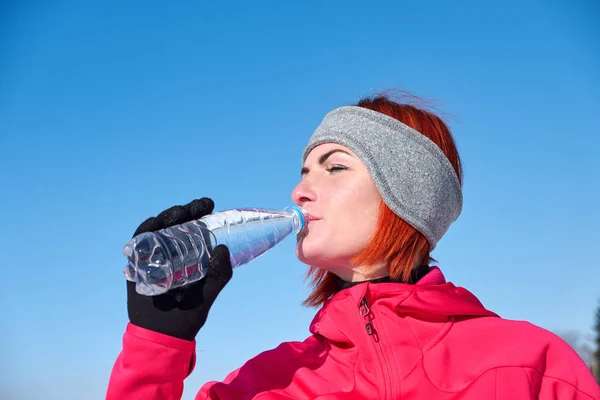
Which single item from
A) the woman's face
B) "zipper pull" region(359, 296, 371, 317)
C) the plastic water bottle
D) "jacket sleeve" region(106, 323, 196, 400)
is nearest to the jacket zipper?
"zipper pull" region(359, 296, 371, 317)

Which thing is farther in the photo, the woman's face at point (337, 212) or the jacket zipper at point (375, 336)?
the woman's face at point (337, 212)

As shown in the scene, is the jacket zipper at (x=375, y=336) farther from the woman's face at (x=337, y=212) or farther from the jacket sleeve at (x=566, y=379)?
the jacket sleeve at (x=566, y=379)

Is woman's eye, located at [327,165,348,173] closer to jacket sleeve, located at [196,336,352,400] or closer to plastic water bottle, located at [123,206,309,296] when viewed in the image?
plastic water bottle, located at [123,206,309,296]

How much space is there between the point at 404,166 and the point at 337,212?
0.57 meters

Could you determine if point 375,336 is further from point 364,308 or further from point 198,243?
point 198,243

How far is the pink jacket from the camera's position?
288 cm

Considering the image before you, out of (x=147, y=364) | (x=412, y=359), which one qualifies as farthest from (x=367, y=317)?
(x=147, y=364)

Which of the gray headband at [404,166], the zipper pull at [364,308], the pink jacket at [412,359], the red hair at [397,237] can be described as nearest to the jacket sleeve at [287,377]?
the pink jacket at [412,359]

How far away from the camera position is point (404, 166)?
11.6 feet

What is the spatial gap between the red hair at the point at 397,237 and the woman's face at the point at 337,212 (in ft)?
0.23

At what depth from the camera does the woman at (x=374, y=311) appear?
2562mm

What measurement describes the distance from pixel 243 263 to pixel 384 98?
1656mm

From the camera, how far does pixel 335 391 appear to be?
3059mm

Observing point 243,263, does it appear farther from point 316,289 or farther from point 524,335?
point 524,335
